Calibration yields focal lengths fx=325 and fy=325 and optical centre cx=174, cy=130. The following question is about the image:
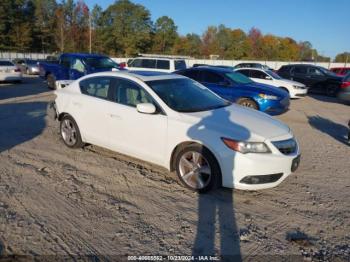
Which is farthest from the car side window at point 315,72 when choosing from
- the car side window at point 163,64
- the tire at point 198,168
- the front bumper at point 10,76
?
the tire at point 198,168

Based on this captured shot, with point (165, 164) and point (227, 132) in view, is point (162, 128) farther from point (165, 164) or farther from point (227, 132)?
point (227, 132)

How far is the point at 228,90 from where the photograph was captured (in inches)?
398

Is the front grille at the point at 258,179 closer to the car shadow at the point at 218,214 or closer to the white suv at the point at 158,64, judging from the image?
the car shadow at the point at 218,214

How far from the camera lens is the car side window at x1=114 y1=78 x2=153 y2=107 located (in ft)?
16.6

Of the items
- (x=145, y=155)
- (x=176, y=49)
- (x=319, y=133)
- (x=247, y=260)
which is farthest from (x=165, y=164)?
(x=176, y=49)

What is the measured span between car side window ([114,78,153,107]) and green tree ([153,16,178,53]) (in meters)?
70.8

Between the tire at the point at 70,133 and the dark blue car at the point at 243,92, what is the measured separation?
17.1ft

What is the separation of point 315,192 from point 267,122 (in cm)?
123

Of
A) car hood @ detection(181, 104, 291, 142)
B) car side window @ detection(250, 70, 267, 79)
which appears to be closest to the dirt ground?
car hood @ detection(181, 104, 291, 142)

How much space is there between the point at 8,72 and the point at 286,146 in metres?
17.3

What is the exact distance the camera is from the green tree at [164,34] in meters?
74.8

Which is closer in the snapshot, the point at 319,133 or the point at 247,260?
the point at 247,260

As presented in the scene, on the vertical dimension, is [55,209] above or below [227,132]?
below

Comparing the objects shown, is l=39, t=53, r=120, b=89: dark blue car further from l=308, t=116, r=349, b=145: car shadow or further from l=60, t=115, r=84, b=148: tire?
l=308, t=116, r=349, b=145: car shadow
